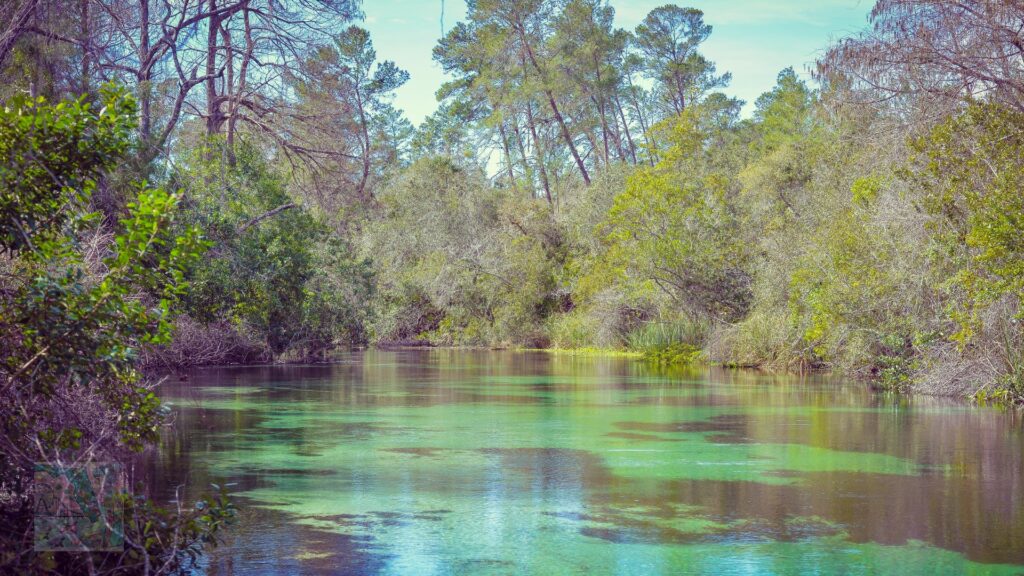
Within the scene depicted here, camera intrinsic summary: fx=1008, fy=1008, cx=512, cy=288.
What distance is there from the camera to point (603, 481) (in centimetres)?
863

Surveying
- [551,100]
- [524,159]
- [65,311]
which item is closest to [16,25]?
[65,311]

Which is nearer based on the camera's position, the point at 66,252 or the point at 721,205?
the point at 66,252

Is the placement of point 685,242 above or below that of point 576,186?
below

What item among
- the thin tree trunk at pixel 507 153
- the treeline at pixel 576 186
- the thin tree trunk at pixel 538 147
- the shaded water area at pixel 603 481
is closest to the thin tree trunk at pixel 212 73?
the treeline at pixel 576 186

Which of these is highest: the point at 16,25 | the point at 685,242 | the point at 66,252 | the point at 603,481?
the point at 16,25

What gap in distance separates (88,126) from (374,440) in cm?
647

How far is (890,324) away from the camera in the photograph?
17422 millimetres

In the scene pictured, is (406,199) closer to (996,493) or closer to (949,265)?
(949,265)

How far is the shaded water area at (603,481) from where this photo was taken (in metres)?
6.10

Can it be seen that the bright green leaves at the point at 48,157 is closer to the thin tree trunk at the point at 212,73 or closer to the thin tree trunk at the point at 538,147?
the thin tree trunk at the point at 212,73

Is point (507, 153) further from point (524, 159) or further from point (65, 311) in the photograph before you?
point (65, 311)

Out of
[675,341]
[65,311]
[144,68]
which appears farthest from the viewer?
[675,341]

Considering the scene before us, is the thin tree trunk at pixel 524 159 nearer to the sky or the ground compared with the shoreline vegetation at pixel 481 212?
nearer to the sky

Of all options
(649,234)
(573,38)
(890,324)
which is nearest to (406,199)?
(573,38)
